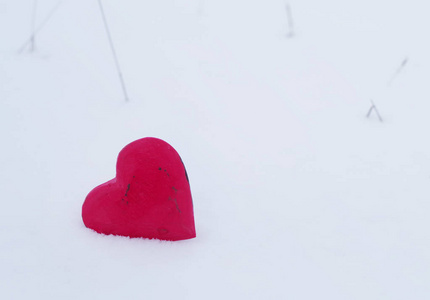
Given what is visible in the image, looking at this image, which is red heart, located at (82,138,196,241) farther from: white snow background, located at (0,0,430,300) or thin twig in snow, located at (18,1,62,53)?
thin twig in snow, located at (18,1,62,53)

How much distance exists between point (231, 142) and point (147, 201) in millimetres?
546

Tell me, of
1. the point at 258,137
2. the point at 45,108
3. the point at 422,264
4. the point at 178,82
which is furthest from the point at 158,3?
the point at 422,264

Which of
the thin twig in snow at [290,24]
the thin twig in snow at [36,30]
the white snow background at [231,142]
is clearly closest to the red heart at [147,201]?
the white snow background at [231,142]

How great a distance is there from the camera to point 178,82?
6.18 ft

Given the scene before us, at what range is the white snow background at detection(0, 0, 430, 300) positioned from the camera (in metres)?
1.04

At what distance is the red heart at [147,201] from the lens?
112 centimetres

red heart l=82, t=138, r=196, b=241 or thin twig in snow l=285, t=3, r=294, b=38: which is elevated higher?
thin twig in snow l=285, t=3, r=294, b=38

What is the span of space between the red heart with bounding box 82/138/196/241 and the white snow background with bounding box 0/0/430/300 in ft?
0.13

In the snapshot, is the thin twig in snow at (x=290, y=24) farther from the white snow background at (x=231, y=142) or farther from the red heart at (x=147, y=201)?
the red heart at (x=147, y=201)

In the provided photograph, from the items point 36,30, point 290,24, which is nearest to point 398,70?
point 290,24

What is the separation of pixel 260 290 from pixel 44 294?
1.60 feet

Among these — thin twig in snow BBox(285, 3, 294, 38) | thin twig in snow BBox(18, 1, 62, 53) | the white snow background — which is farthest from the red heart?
thin twig in snow BBox(285, 3, 294, 38)

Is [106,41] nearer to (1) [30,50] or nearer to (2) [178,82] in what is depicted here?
(1) [30,50]

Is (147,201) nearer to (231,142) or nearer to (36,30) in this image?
(231,142)
